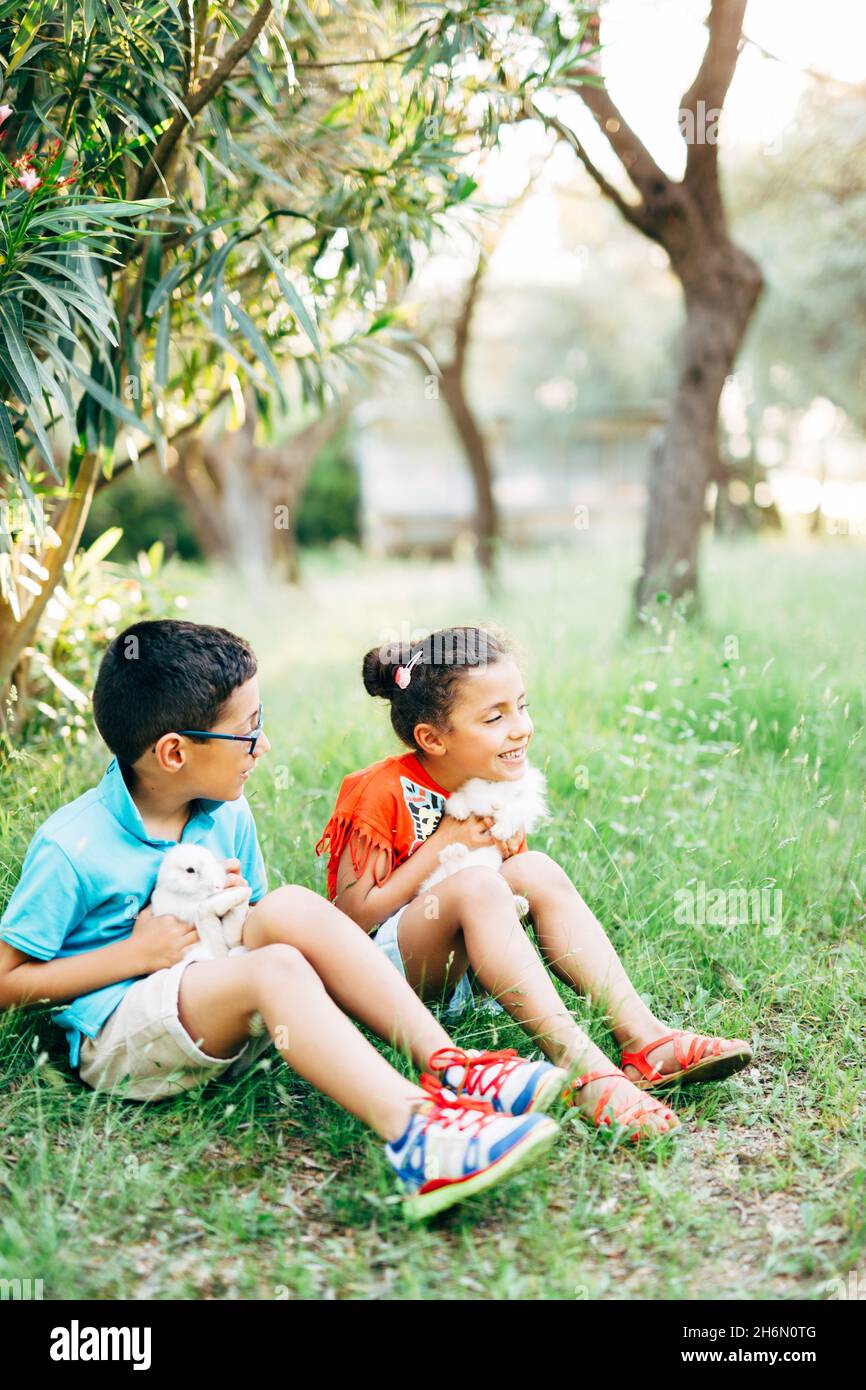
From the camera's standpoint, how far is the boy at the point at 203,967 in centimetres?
182

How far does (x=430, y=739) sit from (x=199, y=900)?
57 centimetres

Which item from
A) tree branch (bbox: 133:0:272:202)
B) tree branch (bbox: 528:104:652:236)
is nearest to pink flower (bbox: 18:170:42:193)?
tree branch (bbox: 133:0:272:202)

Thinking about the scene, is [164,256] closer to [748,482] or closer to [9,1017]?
[9,1017]

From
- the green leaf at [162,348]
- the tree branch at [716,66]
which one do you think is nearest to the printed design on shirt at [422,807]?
the green leaf at [162,348]

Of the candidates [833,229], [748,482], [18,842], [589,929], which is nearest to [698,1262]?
[589,929]

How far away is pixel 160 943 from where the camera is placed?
204 centimetres

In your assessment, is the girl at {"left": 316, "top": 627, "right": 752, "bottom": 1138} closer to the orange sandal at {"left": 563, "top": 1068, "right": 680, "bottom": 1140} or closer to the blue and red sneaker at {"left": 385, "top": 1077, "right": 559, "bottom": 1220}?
the orange sandal at {"left": 563, "top": 1068, "right": 680, "bottom": 1140}

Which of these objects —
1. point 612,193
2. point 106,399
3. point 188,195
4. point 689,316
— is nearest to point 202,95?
point 188,195

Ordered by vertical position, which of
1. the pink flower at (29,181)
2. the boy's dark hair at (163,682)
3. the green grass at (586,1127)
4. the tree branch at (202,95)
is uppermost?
the tree branch at (202,95)

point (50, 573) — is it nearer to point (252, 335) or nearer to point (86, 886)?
point (252, 335)

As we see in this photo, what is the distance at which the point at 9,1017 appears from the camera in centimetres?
214

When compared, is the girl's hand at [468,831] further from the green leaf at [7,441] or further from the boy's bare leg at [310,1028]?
the green leaf at [7,441]

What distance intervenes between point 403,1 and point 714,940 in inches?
98.4

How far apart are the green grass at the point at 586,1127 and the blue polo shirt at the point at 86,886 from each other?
21 centimetres
